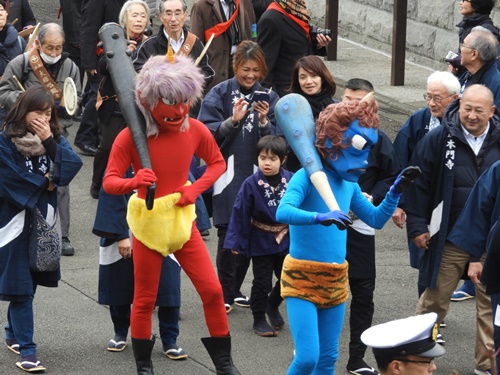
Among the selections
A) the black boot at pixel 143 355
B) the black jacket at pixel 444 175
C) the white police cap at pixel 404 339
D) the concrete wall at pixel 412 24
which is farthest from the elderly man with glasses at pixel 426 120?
the concrete wall at pixel 412 24

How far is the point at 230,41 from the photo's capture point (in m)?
11.5

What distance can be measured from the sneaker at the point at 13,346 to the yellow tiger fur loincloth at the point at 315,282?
1994 millimetres

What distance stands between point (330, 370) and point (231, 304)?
6.29 feet

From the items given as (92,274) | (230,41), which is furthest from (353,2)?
(92,274)

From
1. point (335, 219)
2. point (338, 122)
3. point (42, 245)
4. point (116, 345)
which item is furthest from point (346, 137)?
point (116, 345)

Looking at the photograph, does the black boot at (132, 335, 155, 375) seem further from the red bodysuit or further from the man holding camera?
the man holding camera

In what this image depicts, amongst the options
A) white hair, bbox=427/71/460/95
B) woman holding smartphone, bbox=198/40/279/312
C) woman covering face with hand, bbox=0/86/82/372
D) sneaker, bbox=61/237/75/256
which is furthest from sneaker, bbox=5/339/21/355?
white hair, bbox=427/71/460/95

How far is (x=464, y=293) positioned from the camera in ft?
29.0

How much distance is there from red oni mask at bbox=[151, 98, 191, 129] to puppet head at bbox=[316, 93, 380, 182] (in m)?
0.85

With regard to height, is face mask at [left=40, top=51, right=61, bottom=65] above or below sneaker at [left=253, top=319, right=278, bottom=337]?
above

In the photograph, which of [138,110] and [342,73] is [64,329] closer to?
[138,110]

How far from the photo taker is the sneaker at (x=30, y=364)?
7.25 metres

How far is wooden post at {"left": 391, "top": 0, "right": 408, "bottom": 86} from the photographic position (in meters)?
15.0

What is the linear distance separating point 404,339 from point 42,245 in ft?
10.7
